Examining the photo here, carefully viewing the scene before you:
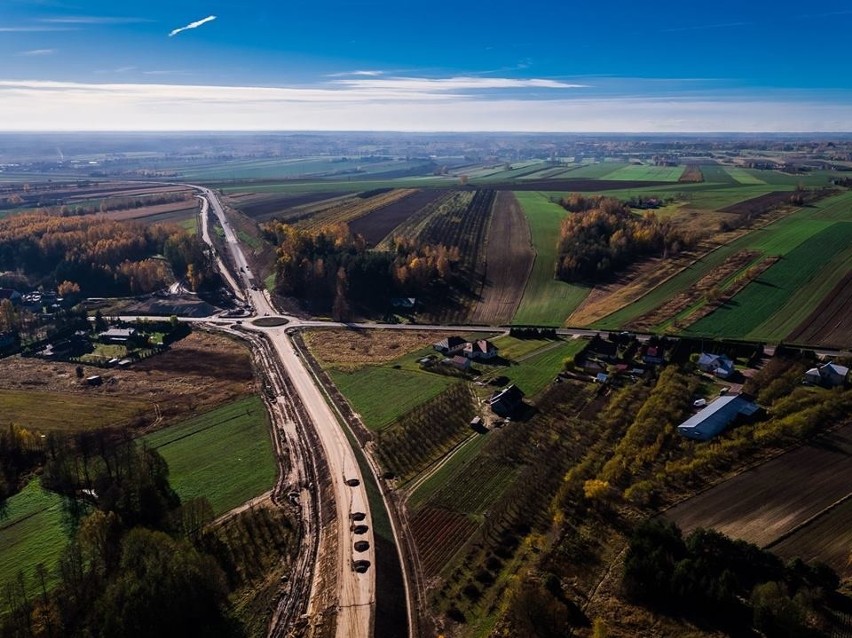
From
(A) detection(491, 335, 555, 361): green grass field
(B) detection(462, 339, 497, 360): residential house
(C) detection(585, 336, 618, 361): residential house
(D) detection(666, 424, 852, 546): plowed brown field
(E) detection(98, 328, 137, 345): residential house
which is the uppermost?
(D) detection(666, 424, 852, 546): plowed brown field

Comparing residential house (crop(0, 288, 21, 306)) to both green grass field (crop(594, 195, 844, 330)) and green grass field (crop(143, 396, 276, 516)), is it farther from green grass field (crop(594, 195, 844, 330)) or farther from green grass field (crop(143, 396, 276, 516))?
green grass field (crop(594, 195, 844, 330))

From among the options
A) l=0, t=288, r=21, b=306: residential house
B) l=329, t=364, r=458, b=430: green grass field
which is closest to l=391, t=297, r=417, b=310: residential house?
l=329, t=364, r=458, b=430: green grass field

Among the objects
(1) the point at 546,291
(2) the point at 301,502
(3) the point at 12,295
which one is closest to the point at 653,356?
(1) the point at 546,291

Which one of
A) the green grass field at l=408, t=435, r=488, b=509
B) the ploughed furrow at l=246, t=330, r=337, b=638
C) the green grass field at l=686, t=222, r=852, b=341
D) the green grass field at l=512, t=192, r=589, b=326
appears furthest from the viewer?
the green grass field at l=512, t=192, r=589, b=326

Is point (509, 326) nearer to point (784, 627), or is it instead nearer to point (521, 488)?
point (521, 488)

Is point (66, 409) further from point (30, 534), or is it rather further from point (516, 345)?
point (516, 345)

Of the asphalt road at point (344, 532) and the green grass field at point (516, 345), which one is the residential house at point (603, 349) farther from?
the asphalt road at point (344, 532)

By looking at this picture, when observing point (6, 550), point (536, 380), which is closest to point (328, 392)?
point (536, 380)

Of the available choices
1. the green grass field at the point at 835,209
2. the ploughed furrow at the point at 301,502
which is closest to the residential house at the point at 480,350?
the ploughed furrow at the point at 301,502
